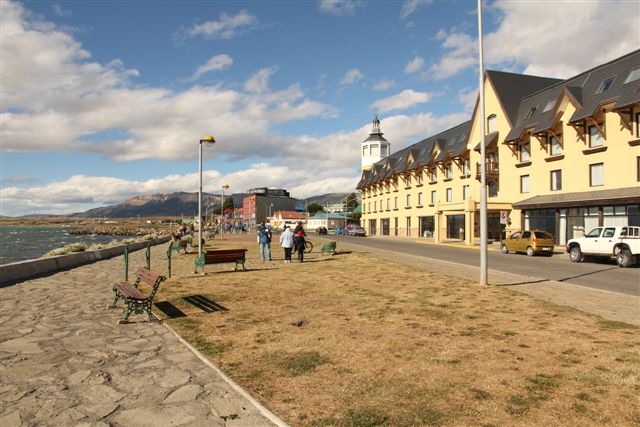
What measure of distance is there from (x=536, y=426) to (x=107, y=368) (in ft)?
16.6

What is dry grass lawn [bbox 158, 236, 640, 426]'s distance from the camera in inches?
167

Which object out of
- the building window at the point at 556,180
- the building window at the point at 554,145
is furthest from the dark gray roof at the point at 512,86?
the building window at the point at 556,180

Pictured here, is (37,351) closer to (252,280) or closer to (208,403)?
(208,403)

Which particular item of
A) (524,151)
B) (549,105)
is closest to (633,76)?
(549,105)

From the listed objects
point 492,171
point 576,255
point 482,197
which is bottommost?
point 576,255

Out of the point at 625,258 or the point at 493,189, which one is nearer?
the point at 625,258

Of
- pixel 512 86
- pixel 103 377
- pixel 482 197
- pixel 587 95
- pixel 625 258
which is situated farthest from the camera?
pixel 512 86

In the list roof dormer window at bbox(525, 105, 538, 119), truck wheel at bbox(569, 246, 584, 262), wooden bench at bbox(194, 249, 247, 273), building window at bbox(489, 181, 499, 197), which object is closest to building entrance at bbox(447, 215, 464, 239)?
building window at bbox(489, 181, 499, 197)

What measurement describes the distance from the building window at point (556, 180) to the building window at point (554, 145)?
142 centimetres

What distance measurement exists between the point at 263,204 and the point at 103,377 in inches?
6560

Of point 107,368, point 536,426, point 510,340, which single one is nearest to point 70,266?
point 107,368

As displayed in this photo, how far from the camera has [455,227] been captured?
46.7m

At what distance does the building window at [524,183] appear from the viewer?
35000 mm

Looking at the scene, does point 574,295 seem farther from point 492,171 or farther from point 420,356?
point 492,171
